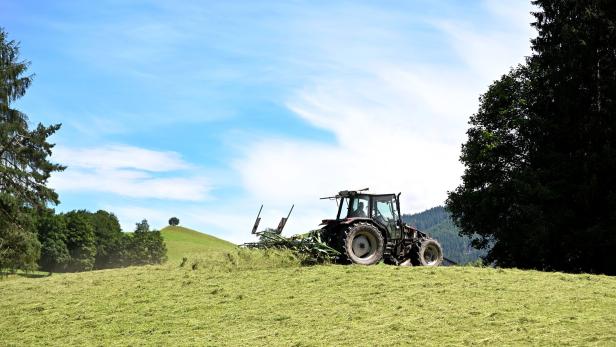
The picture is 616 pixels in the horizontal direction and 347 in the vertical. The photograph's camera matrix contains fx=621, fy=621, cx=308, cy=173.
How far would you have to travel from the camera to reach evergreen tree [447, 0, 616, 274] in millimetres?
23891

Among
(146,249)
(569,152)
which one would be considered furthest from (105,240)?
(569,152)

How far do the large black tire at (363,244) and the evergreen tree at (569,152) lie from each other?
10328 mm

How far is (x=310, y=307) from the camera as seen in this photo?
1178 centimetres

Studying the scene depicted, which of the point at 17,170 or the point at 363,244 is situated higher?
the point at 17,170

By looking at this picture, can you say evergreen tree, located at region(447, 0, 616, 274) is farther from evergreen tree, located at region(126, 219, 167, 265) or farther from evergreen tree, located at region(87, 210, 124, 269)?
evergreen tree, located at region(126, 219, 167, 265)

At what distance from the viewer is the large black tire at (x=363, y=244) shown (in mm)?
16234

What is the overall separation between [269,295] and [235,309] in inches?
42.1

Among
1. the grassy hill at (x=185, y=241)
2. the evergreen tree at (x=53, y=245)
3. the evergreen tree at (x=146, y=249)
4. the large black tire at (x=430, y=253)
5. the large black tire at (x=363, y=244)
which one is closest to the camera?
the large black tire at (x=363, y=244)

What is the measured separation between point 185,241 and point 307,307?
9238 cm

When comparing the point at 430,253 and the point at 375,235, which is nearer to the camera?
the point at 375,235

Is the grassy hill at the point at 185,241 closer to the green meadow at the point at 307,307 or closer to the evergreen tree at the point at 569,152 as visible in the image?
the evergreen tree at the point at 569,152

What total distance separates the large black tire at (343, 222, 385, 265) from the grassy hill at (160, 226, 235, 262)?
73.0 m

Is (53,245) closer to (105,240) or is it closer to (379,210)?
(105,240)

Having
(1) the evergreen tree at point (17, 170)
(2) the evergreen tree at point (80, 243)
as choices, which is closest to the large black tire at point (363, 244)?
(1) the evergreen tree at point (17, 170)
